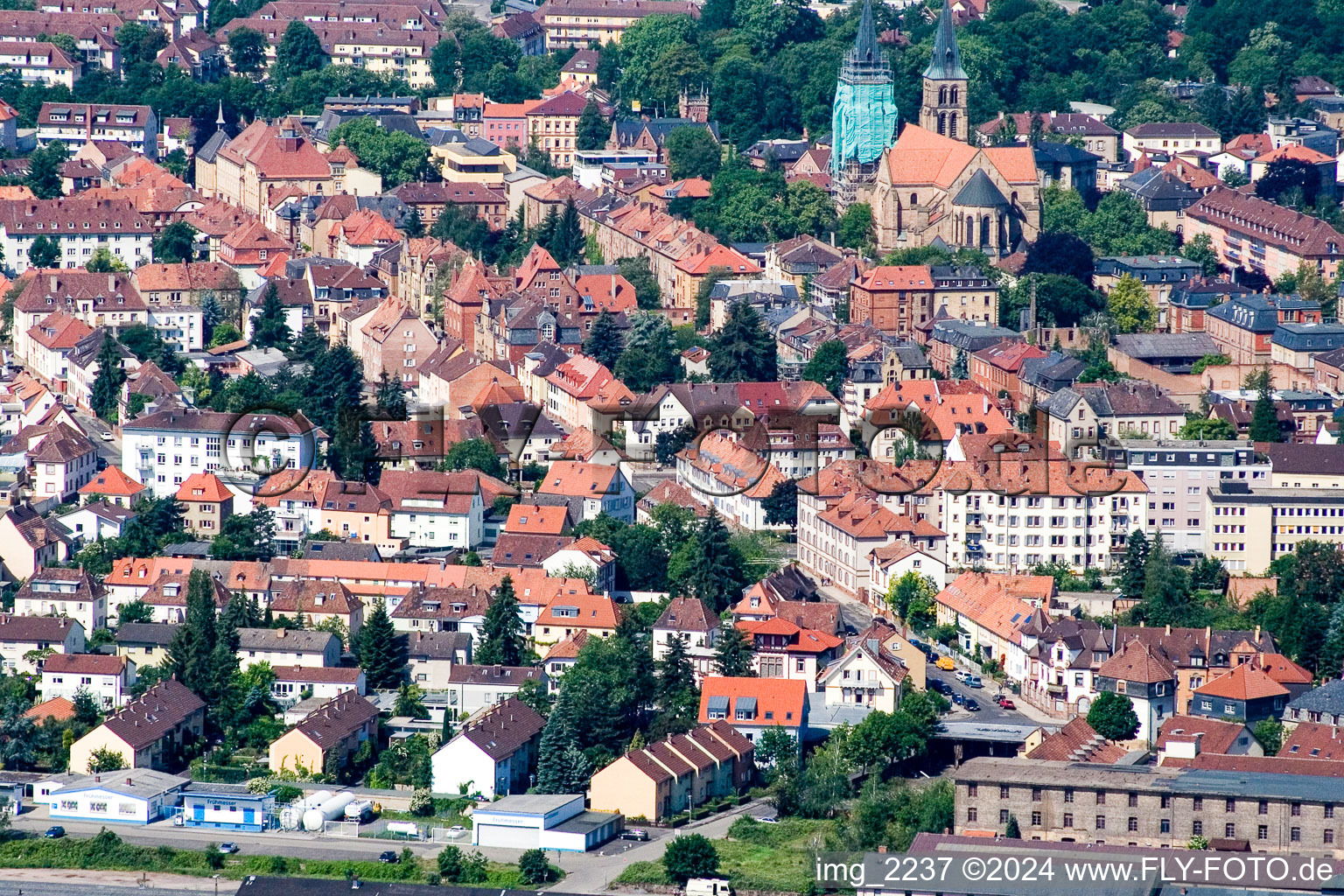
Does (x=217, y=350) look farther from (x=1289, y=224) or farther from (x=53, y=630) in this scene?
A: (x=1289, y=224)

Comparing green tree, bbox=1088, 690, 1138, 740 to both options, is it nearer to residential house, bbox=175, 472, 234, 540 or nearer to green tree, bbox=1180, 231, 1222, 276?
residential house, bbox=175, 472, 234, 540

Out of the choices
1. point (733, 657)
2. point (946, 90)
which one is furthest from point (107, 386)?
point (946, 90)

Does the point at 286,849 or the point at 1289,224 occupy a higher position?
the point at 1289,224

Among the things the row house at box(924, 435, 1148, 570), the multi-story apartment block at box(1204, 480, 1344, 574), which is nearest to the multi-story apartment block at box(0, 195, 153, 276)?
the row house at box(924, 435, 1148, 570)

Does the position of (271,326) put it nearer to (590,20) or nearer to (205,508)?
(205,508)

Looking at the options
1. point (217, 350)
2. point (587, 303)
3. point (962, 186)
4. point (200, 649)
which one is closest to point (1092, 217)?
point (962, 186)

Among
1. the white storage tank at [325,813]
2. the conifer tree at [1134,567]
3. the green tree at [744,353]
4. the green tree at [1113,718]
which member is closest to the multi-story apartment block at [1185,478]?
the conifer tree at [1134,567]
